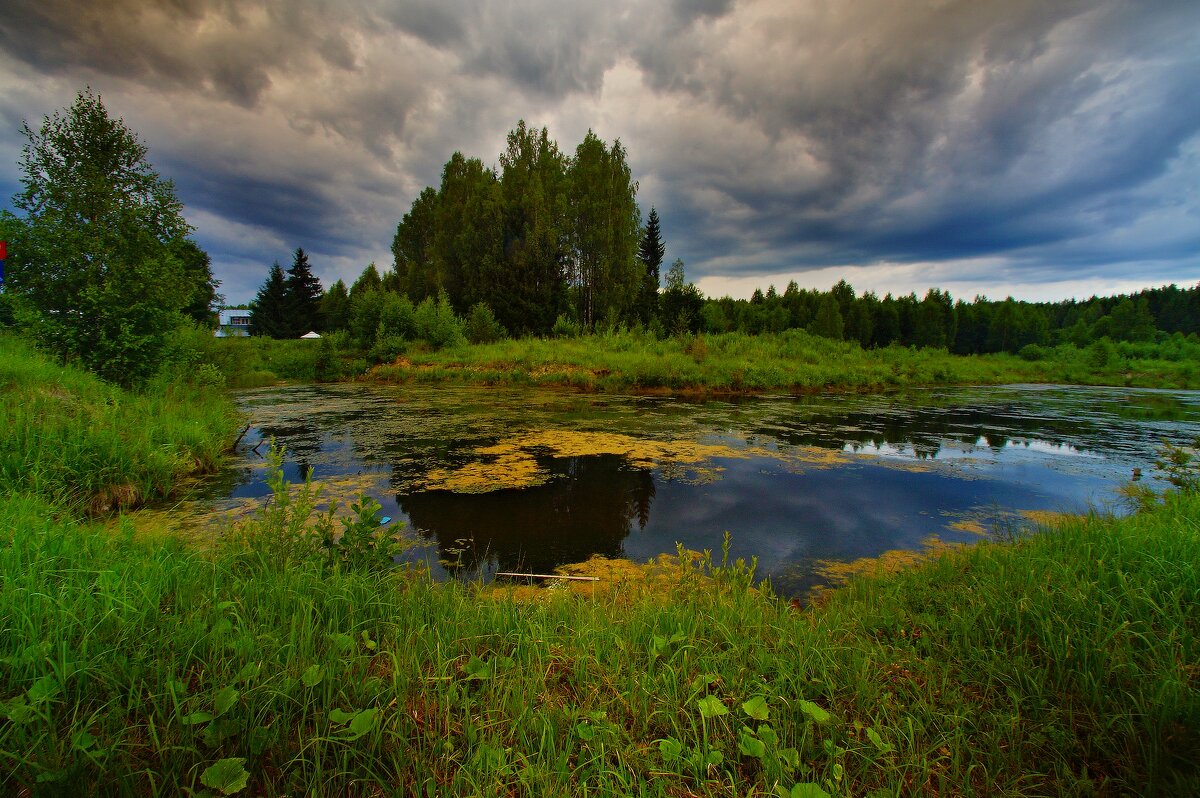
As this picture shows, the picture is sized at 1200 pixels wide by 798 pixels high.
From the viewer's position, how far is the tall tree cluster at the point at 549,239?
2480cm

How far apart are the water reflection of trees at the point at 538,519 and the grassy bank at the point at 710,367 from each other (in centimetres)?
999

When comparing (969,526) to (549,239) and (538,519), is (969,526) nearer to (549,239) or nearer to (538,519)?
(538,519)

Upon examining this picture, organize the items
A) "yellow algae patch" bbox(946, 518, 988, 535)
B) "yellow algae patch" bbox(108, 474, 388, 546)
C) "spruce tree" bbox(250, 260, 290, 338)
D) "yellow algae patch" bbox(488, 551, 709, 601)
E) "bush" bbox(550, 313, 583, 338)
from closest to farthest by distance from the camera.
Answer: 1. "yellow algae patch" bbox(488, 551, 709, 601)
2. "yellow algae patch" bbox(108, 474, 388, 546)
3. "yellow algae patch" bbox(946, 518, 988, 535)
4. "bush" bbox(550, 313, 583, 338)
5. "spruce tree" bbox(250, 260, 290, 338)

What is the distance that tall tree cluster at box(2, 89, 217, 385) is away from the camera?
6.83m

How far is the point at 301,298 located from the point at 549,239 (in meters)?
29.4

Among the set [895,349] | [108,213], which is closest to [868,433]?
[108,213]

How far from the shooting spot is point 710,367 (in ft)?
54.2

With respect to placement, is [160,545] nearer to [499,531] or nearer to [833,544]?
[499,531]

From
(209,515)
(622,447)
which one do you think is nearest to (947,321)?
(622,447)

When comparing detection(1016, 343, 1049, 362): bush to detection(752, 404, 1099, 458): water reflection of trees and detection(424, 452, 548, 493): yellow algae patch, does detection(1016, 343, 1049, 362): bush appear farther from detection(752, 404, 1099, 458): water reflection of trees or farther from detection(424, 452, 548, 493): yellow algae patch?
detection(424, 452, 548, 493): yellow algae patch

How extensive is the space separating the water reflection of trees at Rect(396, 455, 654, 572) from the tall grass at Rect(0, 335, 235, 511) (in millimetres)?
2585

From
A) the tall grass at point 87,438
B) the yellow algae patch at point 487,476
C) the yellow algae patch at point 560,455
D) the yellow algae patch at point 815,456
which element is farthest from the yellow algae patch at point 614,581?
the yellow algae patch at point 815,456

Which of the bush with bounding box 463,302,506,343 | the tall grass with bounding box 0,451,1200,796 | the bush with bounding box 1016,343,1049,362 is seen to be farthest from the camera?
the bush with bounding box 1016,343,1049,362

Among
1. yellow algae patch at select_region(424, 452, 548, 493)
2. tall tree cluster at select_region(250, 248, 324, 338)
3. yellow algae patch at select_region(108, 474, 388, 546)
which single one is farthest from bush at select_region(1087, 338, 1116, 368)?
tall tree cluster at select_region(250, 248, 324, 338)
